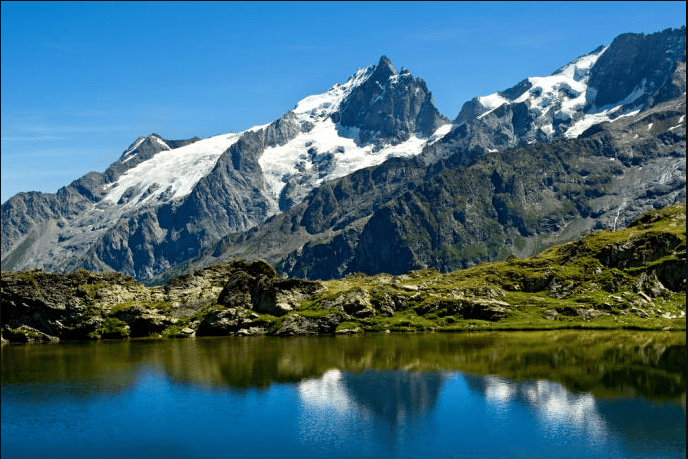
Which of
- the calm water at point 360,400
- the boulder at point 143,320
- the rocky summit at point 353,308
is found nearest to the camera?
the calm water at point 360,400


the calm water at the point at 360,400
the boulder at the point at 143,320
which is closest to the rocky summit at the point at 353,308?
the boulder at the point at 143,320

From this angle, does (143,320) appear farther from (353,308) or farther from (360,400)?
(360,400)

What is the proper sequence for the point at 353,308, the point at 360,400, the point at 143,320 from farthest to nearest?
Result: 1. the point at 353,308
2. the point at 143,320
3. the point at 360,400

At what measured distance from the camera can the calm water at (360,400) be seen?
7819 centimetres

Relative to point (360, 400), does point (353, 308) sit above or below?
above

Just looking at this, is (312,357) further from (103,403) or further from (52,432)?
(52,432)

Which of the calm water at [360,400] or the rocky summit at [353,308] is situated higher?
the rocky summit at [353,308]

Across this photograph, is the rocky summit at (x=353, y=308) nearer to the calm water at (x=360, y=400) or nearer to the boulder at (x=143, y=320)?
the boulder at (x=143, y=320)

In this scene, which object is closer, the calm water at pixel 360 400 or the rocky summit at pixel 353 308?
the calm water at pixel 360 400

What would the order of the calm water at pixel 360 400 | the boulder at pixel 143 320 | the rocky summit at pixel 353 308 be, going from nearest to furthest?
the calm water at pixel 360 400, the rocky summit at pixel 353 308, the boulder at pixel 143 320

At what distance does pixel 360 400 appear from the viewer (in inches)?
3935

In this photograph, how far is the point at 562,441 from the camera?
257ft

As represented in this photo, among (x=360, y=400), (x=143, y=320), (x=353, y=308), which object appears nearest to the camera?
(x=360, y=400)

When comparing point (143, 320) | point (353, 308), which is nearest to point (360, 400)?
point (353, 308)
